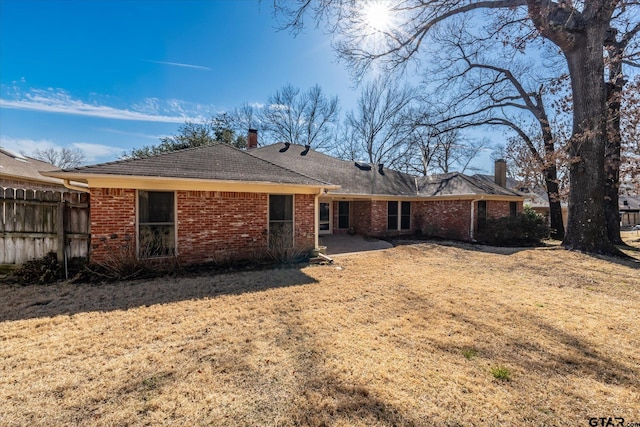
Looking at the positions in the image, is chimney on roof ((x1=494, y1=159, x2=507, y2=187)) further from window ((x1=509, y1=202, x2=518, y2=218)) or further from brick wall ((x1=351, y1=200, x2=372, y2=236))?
brick wall ((x1=351, y1=200, x2=372, y2=236))

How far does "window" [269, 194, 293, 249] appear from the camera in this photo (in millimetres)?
8266

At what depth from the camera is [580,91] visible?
10297 millimetres

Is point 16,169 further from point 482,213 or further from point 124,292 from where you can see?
point 482,213

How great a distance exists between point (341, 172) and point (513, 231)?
9.03 metres

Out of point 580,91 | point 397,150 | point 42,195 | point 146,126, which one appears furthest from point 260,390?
point 397,150

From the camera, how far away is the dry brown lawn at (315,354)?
88.0 inches

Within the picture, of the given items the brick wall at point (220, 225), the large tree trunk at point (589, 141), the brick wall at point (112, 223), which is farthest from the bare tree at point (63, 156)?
the large tree trunk at point (589, 141)

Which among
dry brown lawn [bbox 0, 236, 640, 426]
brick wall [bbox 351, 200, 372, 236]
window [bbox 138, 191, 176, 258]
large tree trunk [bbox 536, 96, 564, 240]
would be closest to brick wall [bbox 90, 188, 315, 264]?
window [bbox 138, 191, 176, 258]

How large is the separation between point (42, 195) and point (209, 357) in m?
6.12

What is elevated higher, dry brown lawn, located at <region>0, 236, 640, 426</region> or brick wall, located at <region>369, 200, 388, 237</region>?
brick wall, located at <region>369, 200, 388, 237</region>

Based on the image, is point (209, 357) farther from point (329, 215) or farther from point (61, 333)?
point (329, 215)

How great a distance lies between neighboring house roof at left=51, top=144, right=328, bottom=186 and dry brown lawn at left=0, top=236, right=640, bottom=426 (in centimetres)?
254

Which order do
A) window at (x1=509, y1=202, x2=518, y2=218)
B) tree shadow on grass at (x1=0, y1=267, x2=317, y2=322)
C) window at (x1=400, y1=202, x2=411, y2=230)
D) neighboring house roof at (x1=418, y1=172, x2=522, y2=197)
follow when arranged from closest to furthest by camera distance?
tree shadow on grass at (x1=0, y1=267, x2=317, y2=322)
neighboring house roof at (x1=418, y1=172, x2=522, y2=197)
window at (x1=400, y1=202, x2=411, y2=230)
window at (x1=509, y1=202, x2=518, y2=218)

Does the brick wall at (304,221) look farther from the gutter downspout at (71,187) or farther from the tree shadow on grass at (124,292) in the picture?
the gutter downspout at (71,187)
